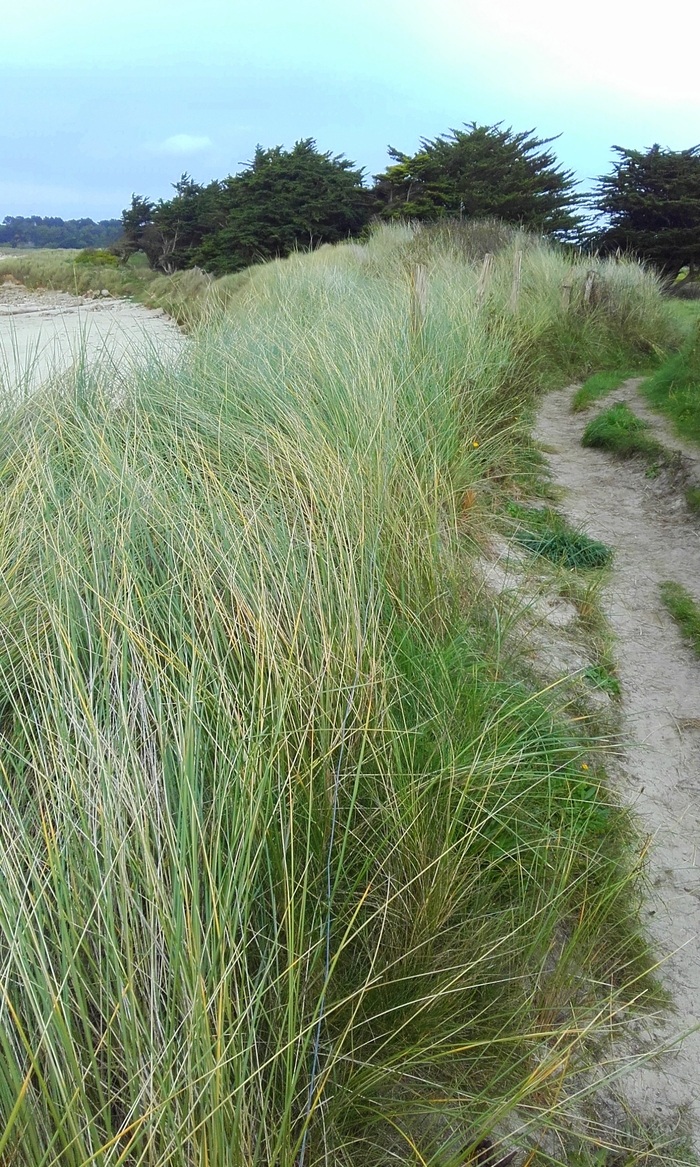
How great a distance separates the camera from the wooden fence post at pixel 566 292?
10.4 metres

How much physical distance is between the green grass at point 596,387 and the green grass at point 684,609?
4.16m

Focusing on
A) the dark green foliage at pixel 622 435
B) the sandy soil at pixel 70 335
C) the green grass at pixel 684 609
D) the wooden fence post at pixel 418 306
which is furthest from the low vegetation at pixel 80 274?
the green grass at pixel 684 609

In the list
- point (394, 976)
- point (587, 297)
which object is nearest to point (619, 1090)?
point (394, 976)

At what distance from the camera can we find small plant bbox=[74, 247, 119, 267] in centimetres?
2983

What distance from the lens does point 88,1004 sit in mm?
1195

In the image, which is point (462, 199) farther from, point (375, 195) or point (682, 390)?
point (682, 390)

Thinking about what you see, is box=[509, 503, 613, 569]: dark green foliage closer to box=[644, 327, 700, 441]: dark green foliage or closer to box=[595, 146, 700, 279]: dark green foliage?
box=[644, 327, 700, 441]: dark green foliage

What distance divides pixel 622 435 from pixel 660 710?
3987mm

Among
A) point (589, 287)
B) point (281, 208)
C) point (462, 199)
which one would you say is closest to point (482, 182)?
point (462, 199)

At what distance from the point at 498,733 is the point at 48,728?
1189 mm

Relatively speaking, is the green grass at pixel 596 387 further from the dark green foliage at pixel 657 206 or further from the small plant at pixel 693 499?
the dark green foliage at pixel 657 206

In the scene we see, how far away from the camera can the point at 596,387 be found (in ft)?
27.7

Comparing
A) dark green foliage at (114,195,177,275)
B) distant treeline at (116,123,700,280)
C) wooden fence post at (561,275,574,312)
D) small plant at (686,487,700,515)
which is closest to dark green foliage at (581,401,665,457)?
small plant at (686,487,700,515)

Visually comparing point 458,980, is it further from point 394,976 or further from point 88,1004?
point 88,1004
